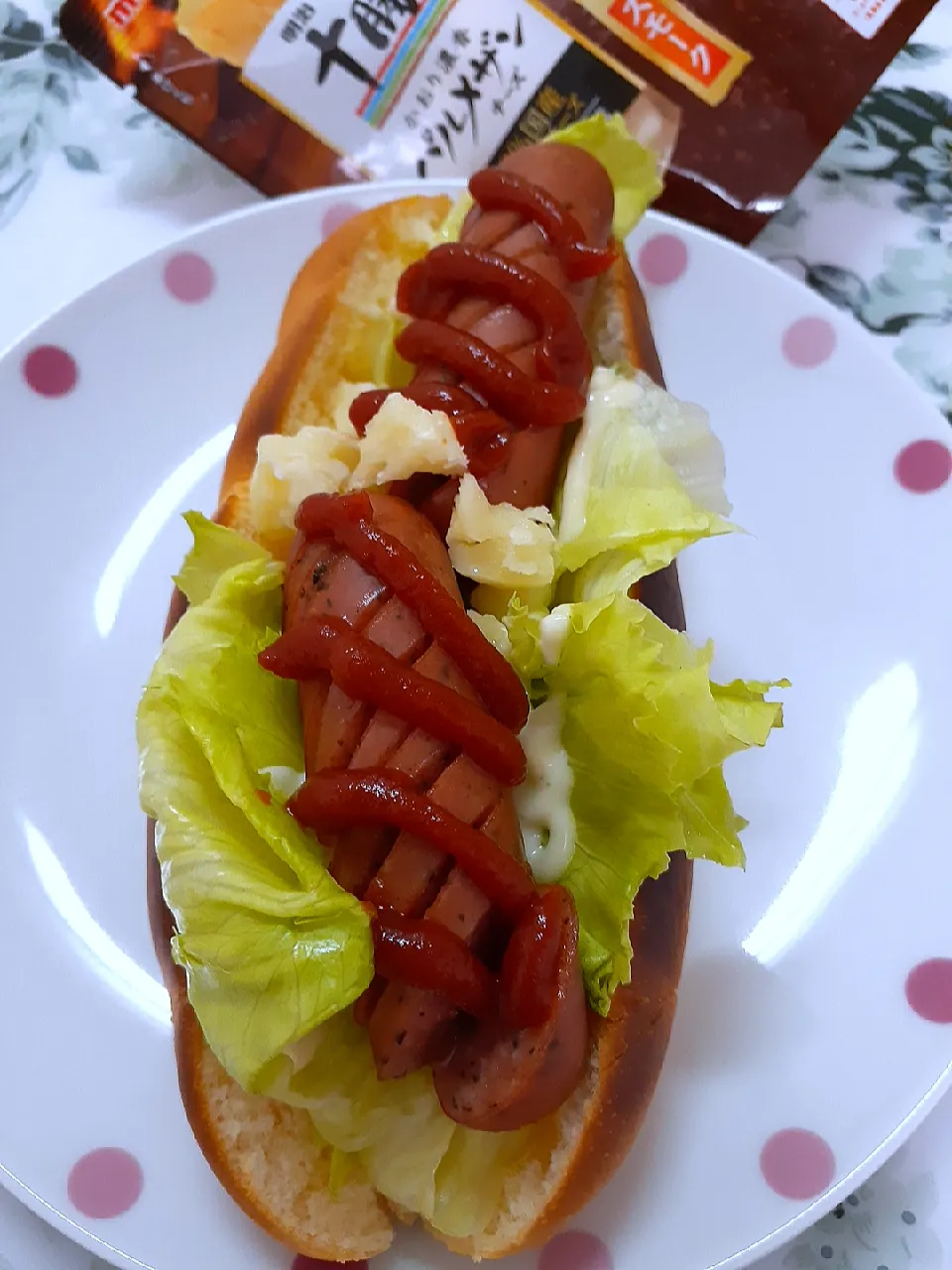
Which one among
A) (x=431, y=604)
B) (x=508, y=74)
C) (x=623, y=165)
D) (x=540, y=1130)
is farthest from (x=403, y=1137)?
(x=508, y=74)

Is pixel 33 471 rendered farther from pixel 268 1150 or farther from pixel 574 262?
pixel 268 1150

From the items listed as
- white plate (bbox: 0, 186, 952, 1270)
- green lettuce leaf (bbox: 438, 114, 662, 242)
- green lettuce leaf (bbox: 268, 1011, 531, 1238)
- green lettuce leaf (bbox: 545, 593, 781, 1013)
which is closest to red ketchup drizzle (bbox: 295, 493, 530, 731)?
green lettuce leaf (bbox: 545, 593, 781, 1013)

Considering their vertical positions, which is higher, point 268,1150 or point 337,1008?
point 337,1008

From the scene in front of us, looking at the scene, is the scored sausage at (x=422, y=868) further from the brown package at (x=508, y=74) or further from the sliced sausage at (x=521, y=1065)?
the brown package at (x=508, y=74)

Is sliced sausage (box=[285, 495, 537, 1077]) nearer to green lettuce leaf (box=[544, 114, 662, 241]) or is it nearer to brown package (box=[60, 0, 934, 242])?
green lettuce leaf (box=[544, 114, 662, 241])

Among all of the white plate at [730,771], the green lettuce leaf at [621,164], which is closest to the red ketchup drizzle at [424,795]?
the white plate at [730,771]

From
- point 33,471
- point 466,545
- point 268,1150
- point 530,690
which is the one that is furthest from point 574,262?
point 268,1150
